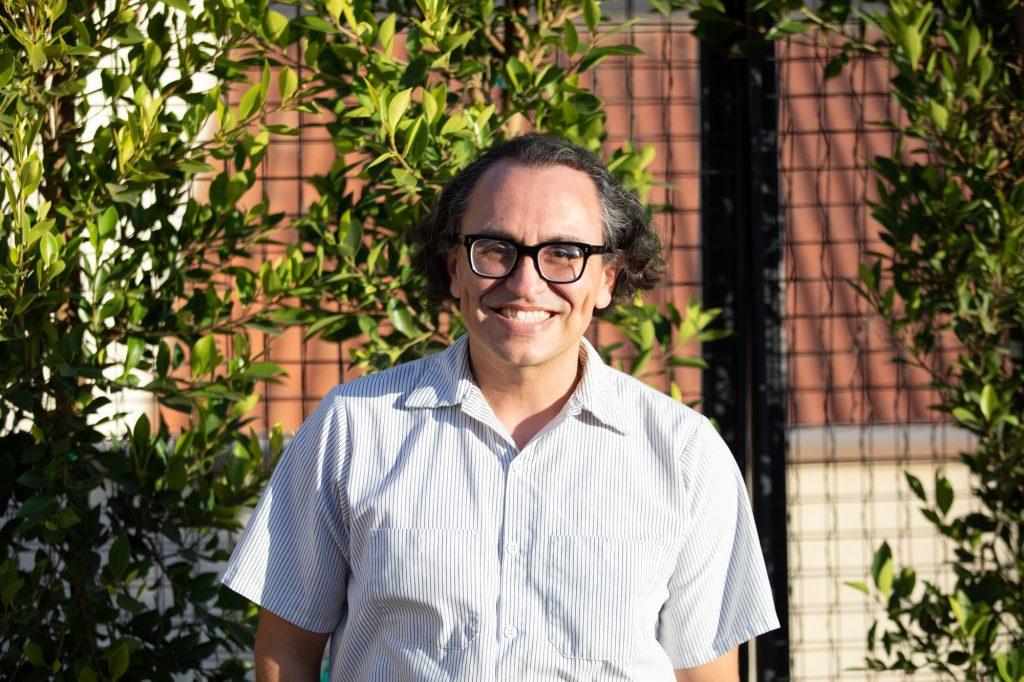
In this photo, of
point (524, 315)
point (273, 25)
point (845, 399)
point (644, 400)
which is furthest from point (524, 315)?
point (845, 399)

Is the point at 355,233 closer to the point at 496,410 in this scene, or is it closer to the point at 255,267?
the point at 496,410

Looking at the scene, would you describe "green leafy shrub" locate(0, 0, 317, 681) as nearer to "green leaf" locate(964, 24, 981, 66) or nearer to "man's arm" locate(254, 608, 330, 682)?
"man's arm" locate(254, 608, 330, 682)

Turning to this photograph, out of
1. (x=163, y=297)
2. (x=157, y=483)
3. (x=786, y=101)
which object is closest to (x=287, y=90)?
(x=163, y=297)

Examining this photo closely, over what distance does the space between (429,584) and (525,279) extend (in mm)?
451

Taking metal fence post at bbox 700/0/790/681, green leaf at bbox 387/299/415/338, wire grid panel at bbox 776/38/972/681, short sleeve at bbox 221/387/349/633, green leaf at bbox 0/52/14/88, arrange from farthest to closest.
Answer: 1. wire grid panel at bbox 776/38/972/681
2. metal fence post at bbox 700/0/790/681
3. green leaf at bbox 387/299/415/338
4. green leaf at bbox 0/52/14/88
5. short sleeve at bbox 221/387/349/633

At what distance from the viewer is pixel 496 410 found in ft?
5.78

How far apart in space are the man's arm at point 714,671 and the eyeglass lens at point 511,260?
618 mm

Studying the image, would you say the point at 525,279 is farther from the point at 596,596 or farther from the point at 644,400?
the point at 596,596

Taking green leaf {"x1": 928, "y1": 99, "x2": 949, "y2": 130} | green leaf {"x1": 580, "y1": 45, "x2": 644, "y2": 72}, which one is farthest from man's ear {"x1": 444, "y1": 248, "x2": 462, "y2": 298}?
green leaf {"x1": 928, "y1": 99, "x2": 949, "y2": 130}

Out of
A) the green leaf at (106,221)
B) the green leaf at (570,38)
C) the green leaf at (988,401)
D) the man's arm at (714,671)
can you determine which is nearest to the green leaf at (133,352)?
the green leaf at (106,221)

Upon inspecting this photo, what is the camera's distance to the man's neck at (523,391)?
1.75m

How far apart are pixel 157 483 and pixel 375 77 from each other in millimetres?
933

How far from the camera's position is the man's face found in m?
1.67

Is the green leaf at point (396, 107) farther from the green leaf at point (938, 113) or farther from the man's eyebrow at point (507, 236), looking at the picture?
the green leaf at point (938, 113)
